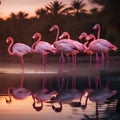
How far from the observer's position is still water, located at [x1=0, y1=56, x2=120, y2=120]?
30.1 ft

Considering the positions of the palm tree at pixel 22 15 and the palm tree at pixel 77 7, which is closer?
the palm tree at pixel 22 15

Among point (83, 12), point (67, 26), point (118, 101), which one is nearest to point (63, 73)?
point (118, 101)

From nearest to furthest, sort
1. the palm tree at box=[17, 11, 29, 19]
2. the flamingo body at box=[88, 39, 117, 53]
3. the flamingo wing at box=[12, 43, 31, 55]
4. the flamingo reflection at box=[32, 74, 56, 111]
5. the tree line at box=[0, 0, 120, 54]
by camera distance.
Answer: the flamingo reflection at box=[32, 74, 56, 111], the flamingo body at box=[88, 39, 117, 53], the flamingo wing at box=[12, 43, 31, 55], the tree line at box=[0, 0, 120, 54], the palm tree at box=[17, 11, 29, 19]

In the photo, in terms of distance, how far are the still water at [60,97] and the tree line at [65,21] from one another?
10.3 meters

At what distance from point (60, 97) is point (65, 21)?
2042 centimetres

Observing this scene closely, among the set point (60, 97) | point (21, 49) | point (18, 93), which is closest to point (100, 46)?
point (21, 49)

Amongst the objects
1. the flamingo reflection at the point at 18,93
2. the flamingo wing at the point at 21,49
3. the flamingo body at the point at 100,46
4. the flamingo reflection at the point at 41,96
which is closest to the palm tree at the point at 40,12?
the flamingo wing at the point at 21,49

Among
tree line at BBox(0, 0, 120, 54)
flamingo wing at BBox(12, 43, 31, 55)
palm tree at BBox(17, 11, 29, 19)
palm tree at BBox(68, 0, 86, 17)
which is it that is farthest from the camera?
palm tree at BBox(68, 0, 86, 17)

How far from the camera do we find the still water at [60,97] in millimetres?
9164

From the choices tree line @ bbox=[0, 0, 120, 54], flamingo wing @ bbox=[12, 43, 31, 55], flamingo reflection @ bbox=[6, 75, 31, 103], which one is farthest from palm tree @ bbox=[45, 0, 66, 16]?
flamingo reflection @ bbox=[6, 75, 31, 103]

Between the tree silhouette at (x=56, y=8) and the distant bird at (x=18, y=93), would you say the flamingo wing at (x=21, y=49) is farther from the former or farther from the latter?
the tree silhouette at (x=56, y=8)

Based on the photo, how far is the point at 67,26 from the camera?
30516 mm

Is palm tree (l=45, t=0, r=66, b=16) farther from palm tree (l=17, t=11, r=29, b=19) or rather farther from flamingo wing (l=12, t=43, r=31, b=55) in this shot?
flamingo wing (l=12, t=43, r=31, b=55)

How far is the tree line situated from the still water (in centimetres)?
1031
